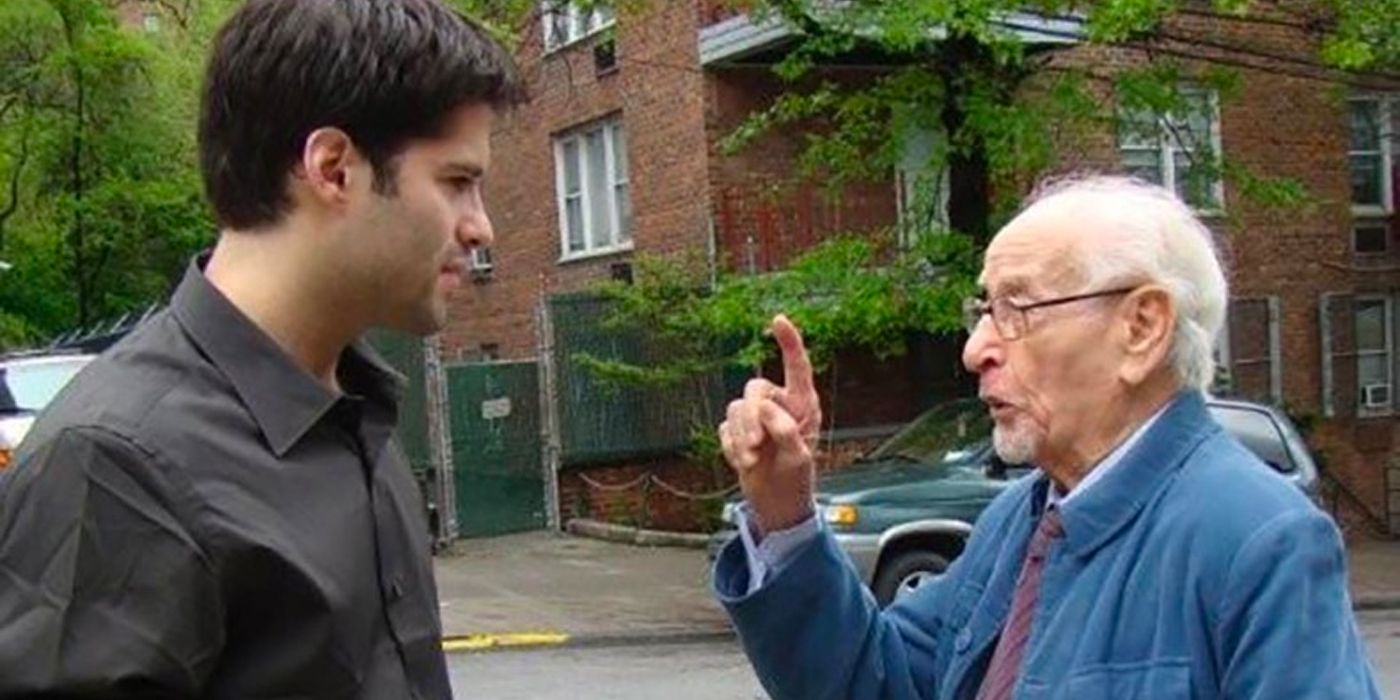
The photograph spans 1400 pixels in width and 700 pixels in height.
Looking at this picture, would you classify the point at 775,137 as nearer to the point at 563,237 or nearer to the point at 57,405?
the point at 563,237

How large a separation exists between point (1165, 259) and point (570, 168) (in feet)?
69.2

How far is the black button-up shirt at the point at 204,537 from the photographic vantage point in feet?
6.32

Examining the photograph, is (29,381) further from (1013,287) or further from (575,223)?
(1013,287)

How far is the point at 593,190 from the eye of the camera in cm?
2328

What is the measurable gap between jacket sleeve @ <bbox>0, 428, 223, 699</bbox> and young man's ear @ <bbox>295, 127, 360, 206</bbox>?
381mm

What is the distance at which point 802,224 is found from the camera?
19984mm

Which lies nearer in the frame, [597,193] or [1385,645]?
[1385,645]

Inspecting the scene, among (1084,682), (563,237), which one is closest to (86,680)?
(1084,682)

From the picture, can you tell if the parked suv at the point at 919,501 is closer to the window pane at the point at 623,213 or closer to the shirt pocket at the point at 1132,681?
the window pane at the point at 623,213

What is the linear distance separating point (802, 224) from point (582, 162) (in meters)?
4.31

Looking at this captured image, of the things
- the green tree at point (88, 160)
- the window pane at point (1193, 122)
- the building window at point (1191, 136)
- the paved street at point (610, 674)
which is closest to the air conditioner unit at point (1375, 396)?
the building window at point (1191, 136)

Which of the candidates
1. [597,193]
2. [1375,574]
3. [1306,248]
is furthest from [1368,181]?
[597,193]

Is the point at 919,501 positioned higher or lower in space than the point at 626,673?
higher

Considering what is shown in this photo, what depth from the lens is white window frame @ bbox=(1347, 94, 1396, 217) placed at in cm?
2303
